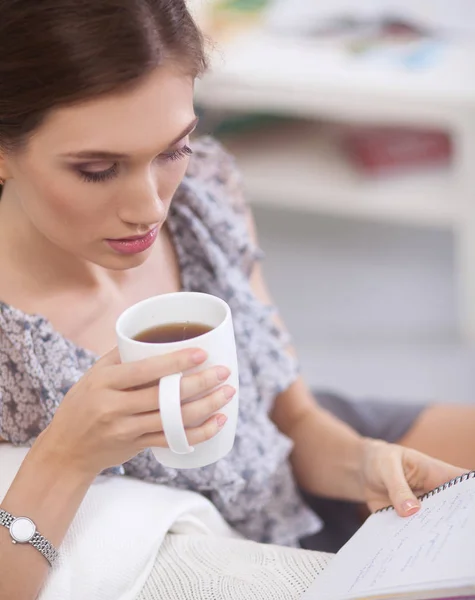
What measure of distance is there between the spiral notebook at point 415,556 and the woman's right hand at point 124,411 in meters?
0.17

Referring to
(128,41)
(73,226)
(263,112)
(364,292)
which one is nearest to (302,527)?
(73,226)

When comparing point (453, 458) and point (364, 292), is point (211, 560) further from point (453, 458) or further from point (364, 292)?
point (364, 292)

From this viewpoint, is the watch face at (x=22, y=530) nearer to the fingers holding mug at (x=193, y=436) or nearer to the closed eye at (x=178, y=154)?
the fingers holding mug at (x=193, y=436)

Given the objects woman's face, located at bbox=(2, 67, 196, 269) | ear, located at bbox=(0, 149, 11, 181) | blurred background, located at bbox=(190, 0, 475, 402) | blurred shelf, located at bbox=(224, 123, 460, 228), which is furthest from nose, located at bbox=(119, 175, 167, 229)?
blurred shelf, located at bbox=(224, 123, 460, 228)

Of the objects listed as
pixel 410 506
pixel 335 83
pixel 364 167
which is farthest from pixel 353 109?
pixel 410 506

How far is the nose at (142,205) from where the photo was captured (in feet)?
2.84

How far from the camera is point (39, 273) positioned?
3.42 feet

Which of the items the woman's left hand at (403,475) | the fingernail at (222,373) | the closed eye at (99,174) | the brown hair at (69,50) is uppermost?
the brown hair at (69,50)

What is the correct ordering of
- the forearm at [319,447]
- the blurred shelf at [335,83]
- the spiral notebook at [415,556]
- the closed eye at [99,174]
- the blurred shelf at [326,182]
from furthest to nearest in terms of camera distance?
the blurred shelf at [326,182] < the blurred shelf at [335,83] < the forearm at [319,447] < the closed eye at [99,174] < the spiral notebook at [415,556]

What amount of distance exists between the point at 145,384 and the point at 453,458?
59 cm

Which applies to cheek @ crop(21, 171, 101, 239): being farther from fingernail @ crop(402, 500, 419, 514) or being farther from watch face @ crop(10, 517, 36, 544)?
fingernail @ crop(402, 500, 419, 514)

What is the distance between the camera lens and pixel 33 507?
86cm

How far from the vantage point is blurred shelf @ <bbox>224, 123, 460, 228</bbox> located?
2352 mm

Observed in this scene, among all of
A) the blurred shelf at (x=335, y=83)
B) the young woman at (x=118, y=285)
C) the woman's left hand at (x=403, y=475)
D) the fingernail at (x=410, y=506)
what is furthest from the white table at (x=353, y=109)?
the fingernail at (x=410, y=506)
